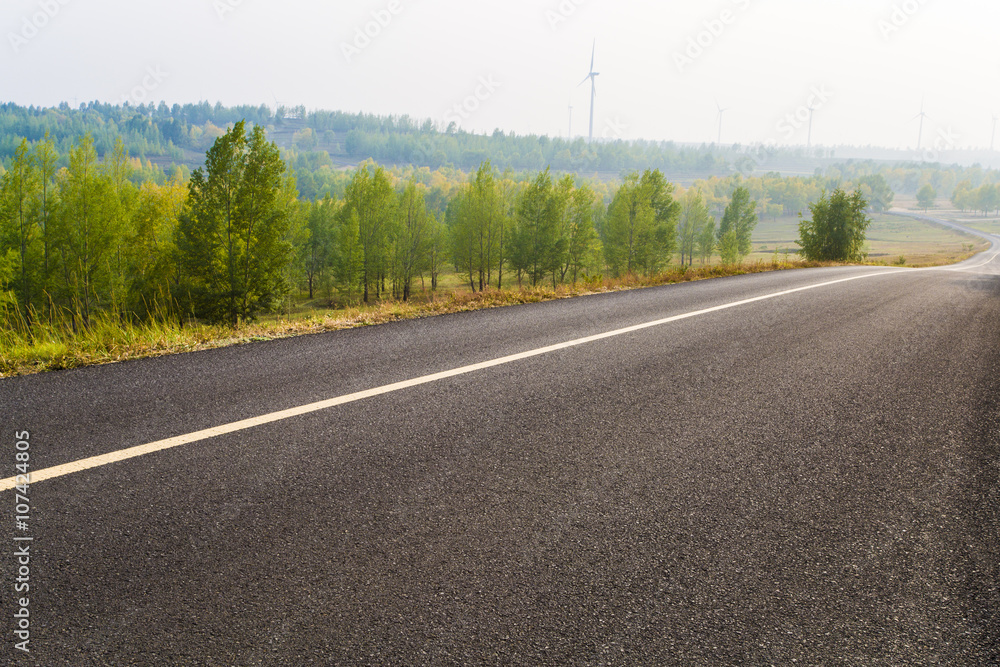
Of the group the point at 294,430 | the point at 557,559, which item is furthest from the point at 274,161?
the point at 557,559

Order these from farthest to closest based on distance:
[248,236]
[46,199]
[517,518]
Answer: [46,199] → [248,236] → [517,518]

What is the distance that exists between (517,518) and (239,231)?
95.8 ft

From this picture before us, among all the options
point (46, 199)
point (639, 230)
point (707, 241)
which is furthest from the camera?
point (707, 241)

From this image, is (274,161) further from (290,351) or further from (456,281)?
(456,281)

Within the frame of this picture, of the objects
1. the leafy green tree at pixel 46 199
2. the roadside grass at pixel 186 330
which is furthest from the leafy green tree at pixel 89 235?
the roadside grass at pixel 186 330

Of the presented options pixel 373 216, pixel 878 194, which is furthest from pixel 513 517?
pixel 878 194

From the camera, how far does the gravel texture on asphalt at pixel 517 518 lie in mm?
2047

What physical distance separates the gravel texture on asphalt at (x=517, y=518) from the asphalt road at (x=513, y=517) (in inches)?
0.5

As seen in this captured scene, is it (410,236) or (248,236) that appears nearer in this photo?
(248,236)

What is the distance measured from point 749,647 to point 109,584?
7.97 ft

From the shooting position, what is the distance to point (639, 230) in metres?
55.4

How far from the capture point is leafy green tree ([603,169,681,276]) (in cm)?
5522

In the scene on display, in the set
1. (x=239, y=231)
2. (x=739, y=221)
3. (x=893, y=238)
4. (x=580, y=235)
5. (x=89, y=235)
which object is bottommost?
(x=89, y=235)

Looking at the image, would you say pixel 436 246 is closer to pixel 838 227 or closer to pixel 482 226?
pixel 482 226
